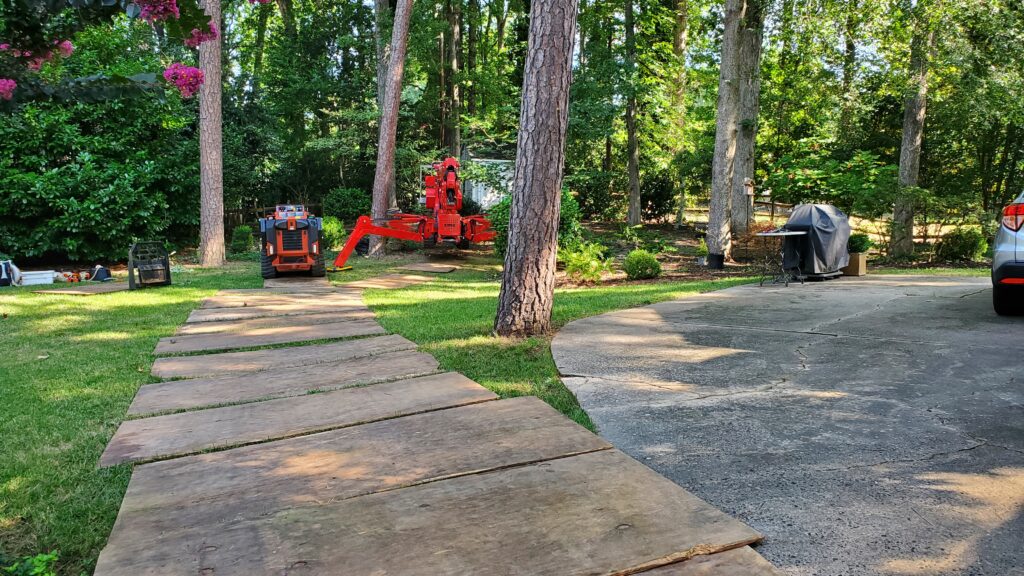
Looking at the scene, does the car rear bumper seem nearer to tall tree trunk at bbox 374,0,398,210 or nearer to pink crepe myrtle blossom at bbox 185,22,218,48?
pink crepe myrtle blossom at bbox 185,22,218,48

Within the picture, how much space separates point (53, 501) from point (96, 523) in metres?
0.37

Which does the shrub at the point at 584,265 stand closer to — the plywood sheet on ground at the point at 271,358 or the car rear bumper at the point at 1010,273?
the plywood sheet on ground at the point at 271,358

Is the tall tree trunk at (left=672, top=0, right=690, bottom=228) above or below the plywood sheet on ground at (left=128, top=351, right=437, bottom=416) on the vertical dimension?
above

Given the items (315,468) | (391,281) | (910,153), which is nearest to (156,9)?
(315,468)

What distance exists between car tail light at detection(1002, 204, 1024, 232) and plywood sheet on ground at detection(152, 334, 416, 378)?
529 centimetres

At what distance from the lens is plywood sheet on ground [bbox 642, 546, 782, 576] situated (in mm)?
2080

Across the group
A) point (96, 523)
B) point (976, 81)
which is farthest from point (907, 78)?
point (96, 523)

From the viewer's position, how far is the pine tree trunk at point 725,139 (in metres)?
13.8

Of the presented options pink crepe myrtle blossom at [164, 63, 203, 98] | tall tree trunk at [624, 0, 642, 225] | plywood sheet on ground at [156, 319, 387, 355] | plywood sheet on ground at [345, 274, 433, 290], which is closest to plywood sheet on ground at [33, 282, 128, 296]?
plywood sheet on ground at [345, 274, 433, 290]

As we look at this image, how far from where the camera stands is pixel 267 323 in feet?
24.2

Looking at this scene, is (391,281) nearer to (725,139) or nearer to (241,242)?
(241,242)

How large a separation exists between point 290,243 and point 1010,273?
34.2 feet

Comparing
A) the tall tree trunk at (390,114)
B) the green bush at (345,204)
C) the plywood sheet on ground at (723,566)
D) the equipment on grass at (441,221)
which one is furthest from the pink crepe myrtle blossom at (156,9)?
the green bush at (345,204)

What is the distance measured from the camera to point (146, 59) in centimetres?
1474
